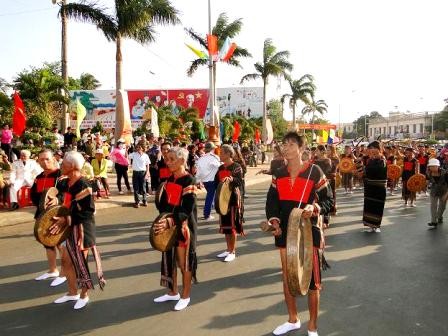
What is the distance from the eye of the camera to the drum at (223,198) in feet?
22.2

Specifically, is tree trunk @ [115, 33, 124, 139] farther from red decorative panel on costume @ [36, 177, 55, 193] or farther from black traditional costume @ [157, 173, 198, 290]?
black traditional costume @ [157, 173, 198, 290]

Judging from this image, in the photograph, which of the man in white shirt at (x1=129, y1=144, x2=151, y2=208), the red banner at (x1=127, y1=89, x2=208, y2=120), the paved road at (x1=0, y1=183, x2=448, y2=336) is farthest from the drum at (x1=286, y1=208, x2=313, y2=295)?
the red banner at (x1=127, y1=89, x2=208, y2=120)

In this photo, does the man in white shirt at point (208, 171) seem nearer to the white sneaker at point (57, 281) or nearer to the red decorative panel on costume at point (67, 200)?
the white sneaker at point (57, 281)

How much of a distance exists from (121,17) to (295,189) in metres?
17.1

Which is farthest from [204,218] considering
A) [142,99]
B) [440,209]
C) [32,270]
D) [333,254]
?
[142,99]

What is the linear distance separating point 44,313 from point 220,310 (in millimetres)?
1991

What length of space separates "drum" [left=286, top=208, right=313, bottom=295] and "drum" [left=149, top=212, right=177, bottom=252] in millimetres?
1499

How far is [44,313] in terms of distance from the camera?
191 inches

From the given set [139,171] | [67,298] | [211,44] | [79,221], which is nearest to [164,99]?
[211,44]

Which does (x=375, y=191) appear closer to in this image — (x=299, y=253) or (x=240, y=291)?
(x=240, y=291)

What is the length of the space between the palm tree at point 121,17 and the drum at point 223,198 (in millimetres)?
13219

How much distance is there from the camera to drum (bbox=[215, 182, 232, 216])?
6.78 meters

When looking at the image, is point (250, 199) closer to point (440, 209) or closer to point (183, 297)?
point (440, 209)

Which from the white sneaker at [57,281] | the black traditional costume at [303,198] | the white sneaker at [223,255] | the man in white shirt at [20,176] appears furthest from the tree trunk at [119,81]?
the black traditional costume at [303,198]
